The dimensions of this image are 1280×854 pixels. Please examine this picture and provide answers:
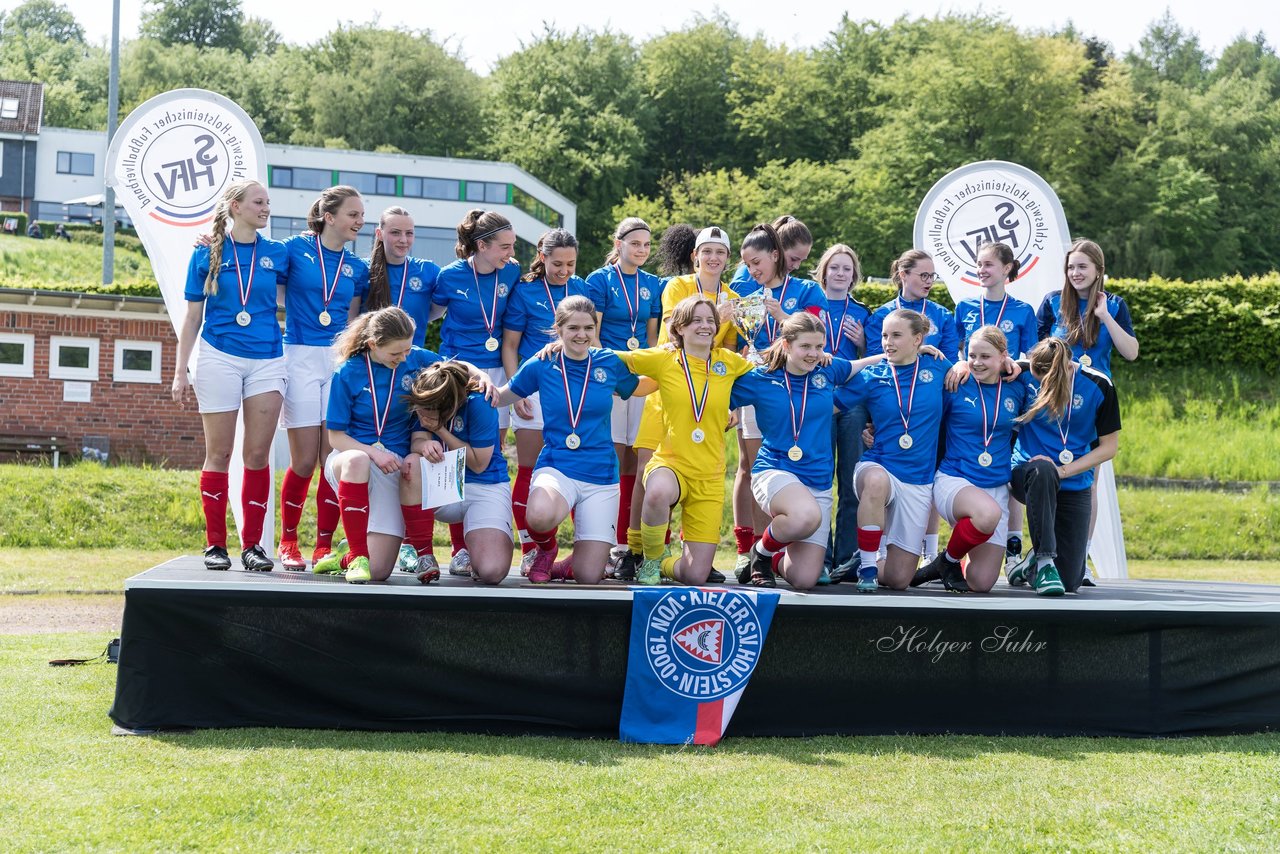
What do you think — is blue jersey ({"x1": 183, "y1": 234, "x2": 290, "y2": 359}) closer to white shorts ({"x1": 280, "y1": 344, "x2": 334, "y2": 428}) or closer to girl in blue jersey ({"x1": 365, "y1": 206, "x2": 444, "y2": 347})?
white shorts ({"x1": 280, "y1": 344, "x2": 334, "y2": 428})

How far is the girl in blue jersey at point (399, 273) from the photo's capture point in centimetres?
616

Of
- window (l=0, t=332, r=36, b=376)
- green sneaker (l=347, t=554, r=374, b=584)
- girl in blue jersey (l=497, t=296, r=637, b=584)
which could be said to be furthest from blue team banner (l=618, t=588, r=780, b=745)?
window (l=0, t=332, r=36, b=376)

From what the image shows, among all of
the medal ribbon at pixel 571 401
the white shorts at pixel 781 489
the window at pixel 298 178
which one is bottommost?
the white shorts at pixel 781 489

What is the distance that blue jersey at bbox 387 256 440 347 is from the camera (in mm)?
6258

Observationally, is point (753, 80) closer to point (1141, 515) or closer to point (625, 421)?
point (1141, 515)

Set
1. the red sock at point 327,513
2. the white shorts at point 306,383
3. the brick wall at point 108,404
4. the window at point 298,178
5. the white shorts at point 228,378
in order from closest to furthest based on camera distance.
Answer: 1. the white shorts at point 228,378
2. the white shorts at point 306,383
3. the red sock at point 327,513
4. the brick wall at point 108,404
5. the window at point 298,178

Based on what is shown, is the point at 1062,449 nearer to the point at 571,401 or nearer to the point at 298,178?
the point at 571,401

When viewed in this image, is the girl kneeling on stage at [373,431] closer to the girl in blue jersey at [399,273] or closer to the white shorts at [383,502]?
the white shorts at [383,502]

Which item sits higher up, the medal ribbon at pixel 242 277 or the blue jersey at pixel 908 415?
the medal ribbon at pixel 242 277

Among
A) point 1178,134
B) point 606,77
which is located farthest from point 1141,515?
point 606,77

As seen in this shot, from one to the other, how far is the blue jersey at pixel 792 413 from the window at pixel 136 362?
52.2ft

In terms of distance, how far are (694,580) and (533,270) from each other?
74.9 inches

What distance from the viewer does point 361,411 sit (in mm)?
5309

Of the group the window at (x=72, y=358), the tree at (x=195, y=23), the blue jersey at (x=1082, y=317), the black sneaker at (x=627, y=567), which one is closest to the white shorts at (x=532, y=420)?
the black sneaker at (x=627, y=567)
